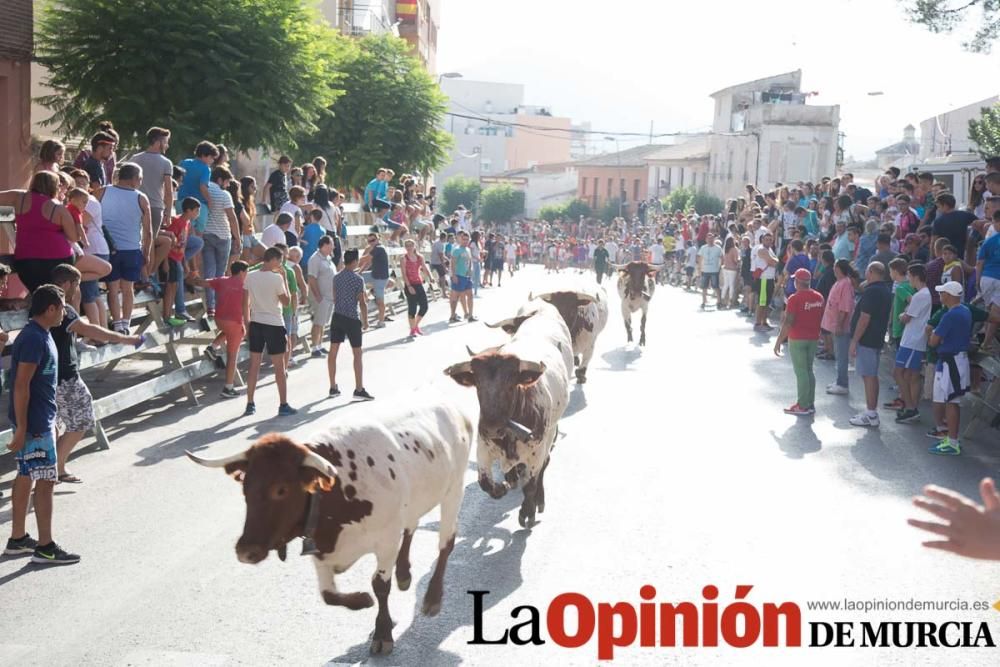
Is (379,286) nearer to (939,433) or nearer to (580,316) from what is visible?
(580,316)

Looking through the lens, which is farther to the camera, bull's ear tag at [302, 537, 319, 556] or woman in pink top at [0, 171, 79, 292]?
woman in pink top at [0, 171, 79, 292]

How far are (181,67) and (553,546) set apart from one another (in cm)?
1358

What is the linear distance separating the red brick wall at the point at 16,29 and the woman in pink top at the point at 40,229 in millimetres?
13764

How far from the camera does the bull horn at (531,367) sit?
351 inches

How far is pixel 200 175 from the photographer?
15.3 m

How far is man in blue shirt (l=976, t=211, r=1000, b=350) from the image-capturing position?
583 inches

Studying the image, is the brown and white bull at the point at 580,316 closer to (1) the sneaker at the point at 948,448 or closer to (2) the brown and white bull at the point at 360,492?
(1) the sneaker at the point at 948,448

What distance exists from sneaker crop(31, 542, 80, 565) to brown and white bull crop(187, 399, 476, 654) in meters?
2.56

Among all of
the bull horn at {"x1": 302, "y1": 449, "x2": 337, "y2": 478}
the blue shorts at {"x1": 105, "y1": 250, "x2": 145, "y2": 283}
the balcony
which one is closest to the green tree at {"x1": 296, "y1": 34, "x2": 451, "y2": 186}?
the balcony

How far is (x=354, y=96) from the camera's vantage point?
34.2 meters

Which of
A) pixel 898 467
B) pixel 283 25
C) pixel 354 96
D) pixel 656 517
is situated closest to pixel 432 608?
pixel 656 517

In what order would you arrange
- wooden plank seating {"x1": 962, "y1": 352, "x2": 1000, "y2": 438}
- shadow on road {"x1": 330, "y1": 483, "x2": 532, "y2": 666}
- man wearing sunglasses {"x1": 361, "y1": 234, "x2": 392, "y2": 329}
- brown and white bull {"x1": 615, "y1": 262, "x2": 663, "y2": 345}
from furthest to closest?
man wearing sunglasses {"x1": 361, "y1": 234, "x2": 392, "y2": 329} < brown and white bull {"x1": 615, "y1": 262, "x2": 663, "y2": 345} < wooden plank seating {"x1": 962, "y1": 352, "x2": 1000, "y2": 438} < shadow on road {"x1": 330, "y1": 483, "x2": 532, "y2": 666}

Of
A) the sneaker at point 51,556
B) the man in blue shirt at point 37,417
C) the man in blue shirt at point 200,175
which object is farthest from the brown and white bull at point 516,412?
the man in blue shirt at point 200,175

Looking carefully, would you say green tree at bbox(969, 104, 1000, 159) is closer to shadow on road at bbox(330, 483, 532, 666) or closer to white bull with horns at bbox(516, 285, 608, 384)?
white bull with horns at bbox(516, 285, 608, 384)
